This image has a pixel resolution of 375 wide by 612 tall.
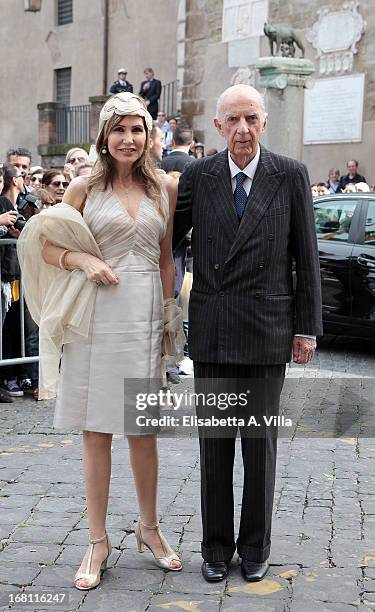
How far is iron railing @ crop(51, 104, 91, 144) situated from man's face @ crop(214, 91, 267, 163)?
79.0 ft

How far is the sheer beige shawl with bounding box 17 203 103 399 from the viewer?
4301mm

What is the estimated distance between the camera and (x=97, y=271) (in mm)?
4238

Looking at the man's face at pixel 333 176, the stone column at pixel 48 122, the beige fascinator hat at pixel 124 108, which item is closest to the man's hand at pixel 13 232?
the beige fascinator hat at pixel 124 108

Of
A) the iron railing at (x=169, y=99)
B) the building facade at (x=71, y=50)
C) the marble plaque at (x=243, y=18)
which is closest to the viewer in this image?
the marble plaque at (x=243, y=18)

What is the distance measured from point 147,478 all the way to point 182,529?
0.63 m

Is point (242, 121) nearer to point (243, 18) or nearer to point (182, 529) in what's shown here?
point (182, 529)

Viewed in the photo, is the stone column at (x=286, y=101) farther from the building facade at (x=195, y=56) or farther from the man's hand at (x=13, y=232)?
the man's hand at (x=13, y=232)

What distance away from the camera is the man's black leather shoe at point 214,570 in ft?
14.3

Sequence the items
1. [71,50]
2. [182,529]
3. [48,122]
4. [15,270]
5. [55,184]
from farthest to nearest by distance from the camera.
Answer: [71,50] → [48,122] → [55,184] → [15,270] → [182,529]

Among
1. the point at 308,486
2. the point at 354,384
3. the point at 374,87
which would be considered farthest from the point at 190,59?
the point at 308,486

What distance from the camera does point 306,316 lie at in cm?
434

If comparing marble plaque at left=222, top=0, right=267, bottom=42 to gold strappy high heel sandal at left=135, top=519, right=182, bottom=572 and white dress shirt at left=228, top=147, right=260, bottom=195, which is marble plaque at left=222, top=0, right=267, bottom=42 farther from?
gold strappy high heel sandal at left=135, top=519, right=182, bottom=572

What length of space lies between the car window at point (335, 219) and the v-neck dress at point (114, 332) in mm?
6312

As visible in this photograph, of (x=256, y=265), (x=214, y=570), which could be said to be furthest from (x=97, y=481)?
(x=256, y=265)
